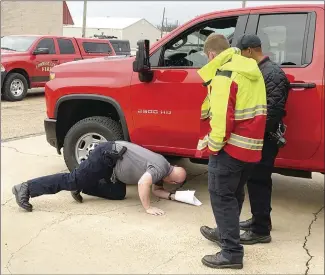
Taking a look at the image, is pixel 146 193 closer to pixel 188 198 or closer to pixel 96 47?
pixel 188 198

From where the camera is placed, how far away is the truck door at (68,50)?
44.8 ft

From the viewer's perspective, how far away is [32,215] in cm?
426

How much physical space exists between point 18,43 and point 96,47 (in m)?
2.79

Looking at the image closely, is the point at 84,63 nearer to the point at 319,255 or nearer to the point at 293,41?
the point at 293,41

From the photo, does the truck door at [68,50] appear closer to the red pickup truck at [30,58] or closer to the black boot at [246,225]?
the red pickup truck at [30,58]

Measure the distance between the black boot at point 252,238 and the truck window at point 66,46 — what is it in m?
11.1

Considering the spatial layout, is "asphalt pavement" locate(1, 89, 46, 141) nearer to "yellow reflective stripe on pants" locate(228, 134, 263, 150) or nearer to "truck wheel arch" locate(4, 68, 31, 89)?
"truck wheel arch" locate(4, 68, 31, 89)

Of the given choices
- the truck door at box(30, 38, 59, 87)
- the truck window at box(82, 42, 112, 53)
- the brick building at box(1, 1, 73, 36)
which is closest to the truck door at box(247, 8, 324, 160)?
the truck door at box(30, 38, 59, 87)

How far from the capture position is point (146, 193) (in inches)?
168

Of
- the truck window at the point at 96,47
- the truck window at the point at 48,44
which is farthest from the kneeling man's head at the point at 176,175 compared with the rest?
the truck window at the point at 96,47

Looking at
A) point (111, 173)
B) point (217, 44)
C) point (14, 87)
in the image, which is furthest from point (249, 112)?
point (14, 87)

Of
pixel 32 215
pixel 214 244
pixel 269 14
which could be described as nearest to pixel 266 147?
pixel 214 244

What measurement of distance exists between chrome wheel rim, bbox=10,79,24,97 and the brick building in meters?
16.5

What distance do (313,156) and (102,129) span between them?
7.28 feet
